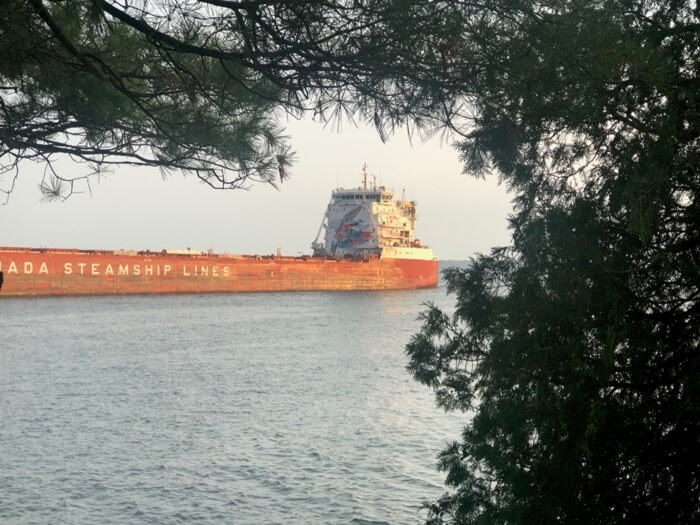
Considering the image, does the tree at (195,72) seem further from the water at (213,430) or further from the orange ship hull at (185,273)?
the orange ship hull at (185,273)

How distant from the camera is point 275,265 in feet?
137

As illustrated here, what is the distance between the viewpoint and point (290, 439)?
9461 millimetres

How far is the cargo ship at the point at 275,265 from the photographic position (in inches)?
1337

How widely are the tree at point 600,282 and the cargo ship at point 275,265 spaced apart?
31085 mm

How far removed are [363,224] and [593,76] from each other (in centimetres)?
4151

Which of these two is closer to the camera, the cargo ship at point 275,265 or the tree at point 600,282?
the tree at point 600,282

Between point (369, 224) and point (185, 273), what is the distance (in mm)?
11125

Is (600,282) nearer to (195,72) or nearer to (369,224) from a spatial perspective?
(195,72)

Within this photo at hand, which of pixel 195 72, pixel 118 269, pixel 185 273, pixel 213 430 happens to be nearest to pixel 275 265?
pixel 185 273

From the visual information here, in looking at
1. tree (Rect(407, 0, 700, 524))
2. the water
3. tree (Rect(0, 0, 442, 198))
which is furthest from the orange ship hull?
tree (Rect(407, 0, 700, 524))

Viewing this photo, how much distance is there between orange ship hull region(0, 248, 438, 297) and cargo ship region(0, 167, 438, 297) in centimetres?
4

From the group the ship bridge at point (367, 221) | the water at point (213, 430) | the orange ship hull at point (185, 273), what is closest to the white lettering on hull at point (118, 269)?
the orange ship hull at point (185, 273)

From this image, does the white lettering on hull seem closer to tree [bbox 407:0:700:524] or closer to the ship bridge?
the ship bridge

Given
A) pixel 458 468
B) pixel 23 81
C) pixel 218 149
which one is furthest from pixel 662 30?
pixel 23 81
